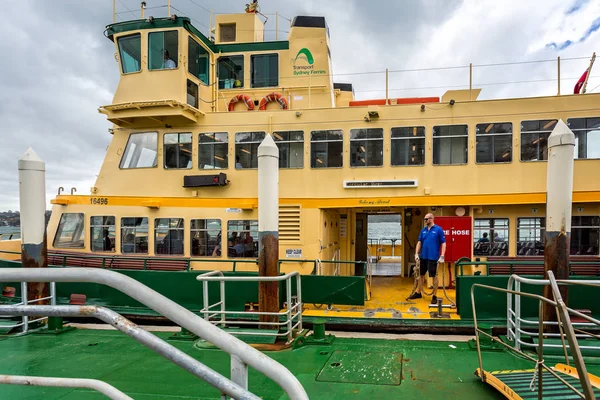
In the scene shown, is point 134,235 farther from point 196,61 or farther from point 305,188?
point 196,61

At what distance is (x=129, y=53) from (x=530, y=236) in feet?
39.7

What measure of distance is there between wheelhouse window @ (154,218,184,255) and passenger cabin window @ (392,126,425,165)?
6.05m

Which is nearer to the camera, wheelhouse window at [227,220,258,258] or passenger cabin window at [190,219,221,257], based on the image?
wheelhouse window at [227,220,258,258]

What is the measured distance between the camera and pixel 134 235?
993 centimetres

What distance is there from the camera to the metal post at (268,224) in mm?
6254

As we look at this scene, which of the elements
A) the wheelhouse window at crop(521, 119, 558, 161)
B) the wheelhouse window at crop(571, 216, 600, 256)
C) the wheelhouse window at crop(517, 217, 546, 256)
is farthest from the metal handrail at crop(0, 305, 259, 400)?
the wheelhouse window at crop(571, 216, 600, 256)

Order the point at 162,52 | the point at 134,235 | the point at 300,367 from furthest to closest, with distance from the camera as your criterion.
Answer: the point at 162,52
the point at 134,235
the point at 300,367

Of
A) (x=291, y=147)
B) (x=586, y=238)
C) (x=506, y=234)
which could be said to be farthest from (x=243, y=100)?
(x=586, y=238)

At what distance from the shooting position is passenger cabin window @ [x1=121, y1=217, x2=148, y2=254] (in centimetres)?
988

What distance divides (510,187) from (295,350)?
690 centimetres

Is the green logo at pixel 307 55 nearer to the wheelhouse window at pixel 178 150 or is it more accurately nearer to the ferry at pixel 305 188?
the ferry at pixel 305 188

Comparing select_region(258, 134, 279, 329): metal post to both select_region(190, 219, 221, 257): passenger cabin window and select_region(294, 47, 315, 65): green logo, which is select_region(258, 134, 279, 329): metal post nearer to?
select_region(190, 219, 221, 257): passenger cabin window

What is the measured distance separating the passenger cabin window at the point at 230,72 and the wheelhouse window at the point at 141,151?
316cm

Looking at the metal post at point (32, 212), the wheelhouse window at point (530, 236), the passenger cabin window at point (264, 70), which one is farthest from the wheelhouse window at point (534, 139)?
the metal post at point (32, 212)
